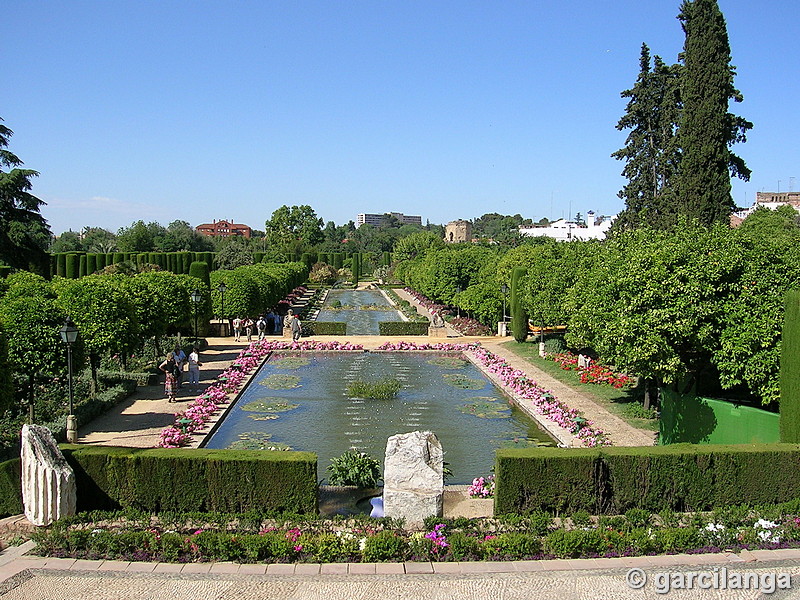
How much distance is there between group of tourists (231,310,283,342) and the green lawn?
11476 millimetres

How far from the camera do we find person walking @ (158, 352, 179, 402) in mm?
17880

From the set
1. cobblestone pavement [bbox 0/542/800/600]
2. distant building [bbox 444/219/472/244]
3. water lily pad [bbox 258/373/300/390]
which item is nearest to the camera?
cobblestone pavement [bbox 0/542/800/600]

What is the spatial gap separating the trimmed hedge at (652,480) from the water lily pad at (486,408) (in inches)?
286

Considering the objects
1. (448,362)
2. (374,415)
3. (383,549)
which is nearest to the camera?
(383,549)

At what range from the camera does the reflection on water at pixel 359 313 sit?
36750 mm

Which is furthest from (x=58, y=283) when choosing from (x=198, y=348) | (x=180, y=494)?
(x=180, y=494)

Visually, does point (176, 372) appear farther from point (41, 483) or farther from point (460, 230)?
point (460, 230)

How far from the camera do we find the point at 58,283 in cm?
1825

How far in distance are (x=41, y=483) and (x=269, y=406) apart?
9.22m

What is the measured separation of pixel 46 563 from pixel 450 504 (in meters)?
5.29

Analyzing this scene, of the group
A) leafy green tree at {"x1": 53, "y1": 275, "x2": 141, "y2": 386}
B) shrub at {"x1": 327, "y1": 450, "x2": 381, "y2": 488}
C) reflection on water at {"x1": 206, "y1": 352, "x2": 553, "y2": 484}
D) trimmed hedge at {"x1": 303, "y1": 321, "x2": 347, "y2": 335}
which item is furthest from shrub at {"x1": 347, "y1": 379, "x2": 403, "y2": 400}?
trimmed hedge at {"x1": 303, "y1": 321, "x2": 347, "y2": 335}

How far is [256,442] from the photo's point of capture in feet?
48.1

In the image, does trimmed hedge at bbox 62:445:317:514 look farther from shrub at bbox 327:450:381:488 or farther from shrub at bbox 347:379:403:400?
shrub at bbox 347:379:403:400

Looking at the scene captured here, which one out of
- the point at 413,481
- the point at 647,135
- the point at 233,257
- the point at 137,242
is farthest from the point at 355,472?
the point at 137,242
